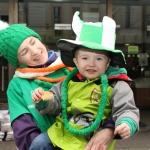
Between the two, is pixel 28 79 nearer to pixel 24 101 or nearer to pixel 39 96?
pixel 24 101

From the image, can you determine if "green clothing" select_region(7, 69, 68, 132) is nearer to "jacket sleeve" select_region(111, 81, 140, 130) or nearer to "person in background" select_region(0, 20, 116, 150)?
"person in background" select_region(0, 20, 116, 150)

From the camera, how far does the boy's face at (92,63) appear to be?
1.91 m

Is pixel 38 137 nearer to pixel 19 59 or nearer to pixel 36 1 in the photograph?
pixel 19 59

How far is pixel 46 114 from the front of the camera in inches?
79.2

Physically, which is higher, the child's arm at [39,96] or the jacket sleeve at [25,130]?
the child's arm at [39,96]

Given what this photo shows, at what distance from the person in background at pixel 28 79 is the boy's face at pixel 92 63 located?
313 mm

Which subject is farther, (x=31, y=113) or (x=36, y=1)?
(x=36, y=1)

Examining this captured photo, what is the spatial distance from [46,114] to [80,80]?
0.99 ft

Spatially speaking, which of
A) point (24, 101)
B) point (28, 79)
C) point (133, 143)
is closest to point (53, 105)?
point (24, 101)

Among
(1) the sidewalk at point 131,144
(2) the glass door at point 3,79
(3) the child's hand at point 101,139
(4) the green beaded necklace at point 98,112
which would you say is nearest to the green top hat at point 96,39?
(4) the green beaded necklace at point 98,112

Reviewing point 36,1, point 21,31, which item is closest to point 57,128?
point 21,31

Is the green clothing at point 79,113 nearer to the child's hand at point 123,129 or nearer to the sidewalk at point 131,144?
the child's hand at point 123,129

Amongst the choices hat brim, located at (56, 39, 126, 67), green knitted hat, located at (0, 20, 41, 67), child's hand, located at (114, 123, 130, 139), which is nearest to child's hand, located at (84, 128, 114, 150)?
child's hand, located at (114, 123, 130, 139)

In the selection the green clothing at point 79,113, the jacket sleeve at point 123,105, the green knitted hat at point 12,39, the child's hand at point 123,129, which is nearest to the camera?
the child's hand at point 123,129
